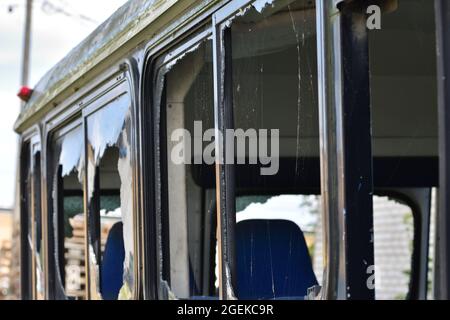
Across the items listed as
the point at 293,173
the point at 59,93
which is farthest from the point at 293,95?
the point at 59,93

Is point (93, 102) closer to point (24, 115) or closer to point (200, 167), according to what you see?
point (200, 167)

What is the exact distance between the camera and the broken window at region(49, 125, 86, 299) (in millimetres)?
5148

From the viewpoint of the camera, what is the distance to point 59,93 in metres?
5.14

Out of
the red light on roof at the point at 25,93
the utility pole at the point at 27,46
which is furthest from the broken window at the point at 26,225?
the utility pole at the point at 27,46

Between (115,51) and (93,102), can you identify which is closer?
(115,51)

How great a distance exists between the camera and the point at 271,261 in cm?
392

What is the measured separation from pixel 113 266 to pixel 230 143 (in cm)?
154

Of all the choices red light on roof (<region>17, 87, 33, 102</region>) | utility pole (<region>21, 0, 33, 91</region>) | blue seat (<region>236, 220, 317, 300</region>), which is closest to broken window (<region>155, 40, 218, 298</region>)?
blue seat (<region>236, 220, 317, 300</region>)

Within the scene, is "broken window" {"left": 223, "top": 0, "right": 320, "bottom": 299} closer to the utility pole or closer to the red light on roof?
the red light on roof

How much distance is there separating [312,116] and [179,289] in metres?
1.01

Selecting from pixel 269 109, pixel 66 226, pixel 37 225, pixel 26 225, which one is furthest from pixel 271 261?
pixel 26 225

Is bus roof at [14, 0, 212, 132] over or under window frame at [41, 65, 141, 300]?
over

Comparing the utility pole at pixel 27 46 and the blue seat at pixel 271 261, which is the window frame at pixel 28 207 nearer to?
the blue seat at pixel 271 261

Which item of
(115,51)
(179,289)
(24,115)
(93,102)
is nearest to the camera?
(179,289)
